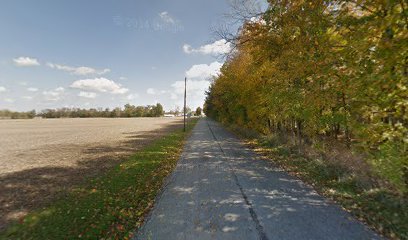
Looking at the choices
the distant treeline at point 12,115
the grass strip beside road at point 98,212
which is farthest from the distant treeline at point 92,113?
the grass strip beside road at point 98,212

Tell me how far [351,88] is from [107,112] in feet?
511

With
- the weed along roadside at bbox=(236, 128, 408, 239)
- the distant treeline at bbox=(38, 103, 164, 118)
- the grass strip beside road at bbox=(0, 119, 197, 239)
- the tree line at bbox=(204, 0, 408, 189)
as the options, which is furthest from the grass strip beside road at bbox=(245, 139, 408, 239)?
the distant treeline at bbox=(38, 103, 164, 118)

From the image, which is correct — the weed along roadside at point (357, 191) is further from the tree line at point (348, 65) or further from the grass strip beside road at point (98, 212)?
the grass strip beside road at point (98, 212)

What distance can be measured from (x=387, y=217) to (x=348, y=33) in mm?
4129

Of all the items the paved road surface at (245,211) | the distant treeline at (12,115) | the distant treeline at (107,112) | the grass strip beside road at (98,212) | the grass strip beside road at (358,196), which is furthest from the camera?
the distant treeline at (107,112)

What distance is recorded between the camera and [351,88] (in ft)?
17.1

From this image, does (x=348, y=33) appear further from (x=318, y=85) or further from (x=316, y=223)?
(x=316, y=223)

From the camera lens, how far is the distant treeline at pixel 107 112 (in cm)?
13288

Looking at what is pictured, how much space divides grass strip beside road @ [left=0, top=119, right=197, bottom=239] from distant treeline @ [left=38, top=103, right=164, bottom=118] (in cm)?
14652

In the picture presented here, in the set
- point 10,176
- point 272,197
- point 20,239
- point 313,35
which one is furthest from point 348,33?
point 10,176

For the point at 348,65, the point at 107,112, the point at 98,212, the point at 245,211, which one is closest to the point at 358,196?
the point at 245,211

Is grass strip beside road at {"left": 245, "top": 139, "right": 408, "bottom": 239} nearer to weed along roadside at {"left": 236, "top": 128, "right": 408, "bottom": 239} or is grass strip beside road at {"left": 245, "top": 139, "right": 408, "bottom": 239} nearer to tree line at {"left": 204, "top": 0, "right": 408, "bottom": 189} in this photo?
weed along roadside at {"left": 236, "top": 128, "right": 408, "bottom": 239}

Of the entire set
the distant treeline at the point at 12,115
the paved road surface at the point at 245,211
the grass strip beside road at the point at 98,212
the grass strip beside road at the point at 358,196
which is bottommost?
the grass strip beside road at the point at 98,212

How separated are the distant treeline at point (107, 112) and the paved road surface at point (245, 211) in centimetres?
14828
